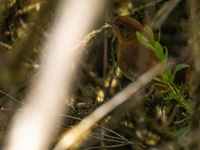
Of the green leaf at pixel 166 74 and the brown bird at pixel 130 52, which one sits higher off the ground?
the brown bird at pixel 130 52

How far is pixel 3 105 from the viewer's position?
1830 millimetres

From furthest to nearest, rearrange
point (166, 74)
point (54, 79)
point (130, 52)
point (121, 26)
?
1. point (121, 26)
2. point (130, 52)
3. point (166, 74)
4. point (54, 79)

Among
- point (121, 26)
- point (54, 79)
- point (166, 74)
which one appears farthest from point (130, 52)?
point (54, 79)

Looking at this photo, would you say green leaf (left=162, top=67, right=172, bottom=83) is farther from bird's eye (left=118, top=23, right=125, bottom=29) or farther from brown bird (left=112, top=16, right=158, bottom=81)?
bird's eye (left=118, top=23, right=125, bottom=29)

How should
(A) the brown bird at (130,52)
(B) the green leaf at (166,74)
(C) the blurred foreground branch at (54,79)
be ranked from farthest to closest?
(A) the brown bird at (130,52) < (B) the green leaf at (166,74) < (C) the blurred foreground branch at (54,79)

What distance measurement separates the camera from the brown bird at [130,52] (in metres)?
1.98

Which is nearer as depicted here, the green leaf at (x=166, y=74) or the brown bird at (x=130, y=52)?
the green leaf at (x=166, y=74)

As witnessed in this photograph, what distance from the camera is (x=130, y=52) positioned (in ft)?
7.29

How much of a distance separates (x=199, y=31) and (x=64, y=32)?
951 millimetres

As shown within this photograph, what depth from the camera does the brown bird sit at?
1979 mm

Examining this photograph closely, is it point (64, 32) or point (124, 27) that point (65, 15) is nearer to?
point (64, 32)

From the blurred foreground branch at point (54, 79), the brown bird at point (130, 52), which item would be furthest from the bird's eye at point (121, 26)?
the blurred foreground branch at point (54, 79)

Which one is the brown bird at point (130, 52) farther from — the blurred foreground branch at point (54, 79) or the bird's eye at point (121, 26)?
the blurred foreground branch at point (54, 79)

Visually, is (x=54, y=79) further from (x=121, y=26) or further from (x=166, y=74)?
(x=121, y=26)
